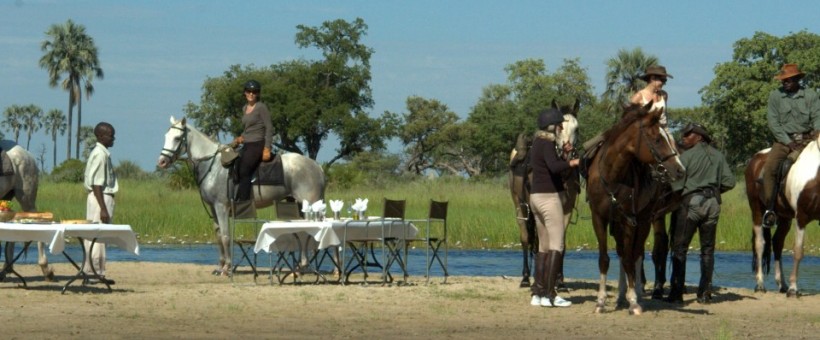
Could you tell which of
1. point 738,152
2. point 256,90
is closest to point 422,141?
point 738,152

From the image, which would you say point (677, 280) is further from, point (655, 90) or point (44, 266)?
point (44, 266)

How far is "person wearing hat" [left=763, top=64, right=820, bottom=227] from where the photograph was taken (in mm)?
17297

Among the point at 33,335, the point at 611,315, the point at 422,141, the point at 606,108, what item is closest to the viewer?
the point at 33,335

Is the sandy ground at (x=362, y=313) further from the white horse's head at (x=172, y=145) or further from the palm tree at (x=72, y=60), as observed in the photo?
the palm tree at (x=72, y=60)

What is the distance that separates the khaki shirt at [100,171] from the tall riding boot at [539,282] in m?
5.05

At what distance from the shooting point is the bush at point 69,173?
193ft

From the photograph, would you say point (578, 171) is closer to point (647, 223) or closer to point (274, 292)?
point (647, 223)

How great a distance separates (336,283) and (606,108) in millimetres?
74972

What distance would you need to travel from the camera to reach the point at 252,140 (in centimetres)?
1906

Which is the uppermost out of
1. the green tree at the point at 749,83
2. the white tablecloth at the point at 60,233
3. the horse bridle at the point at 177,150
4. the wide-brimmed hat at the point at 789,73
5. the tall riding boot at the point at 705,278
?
the green tree at the point at 749,83

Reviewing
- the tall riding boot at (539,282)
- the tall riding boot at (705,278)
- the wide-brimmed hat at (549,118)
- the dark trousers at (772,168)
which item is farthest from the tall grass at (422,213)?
the wide-brimmed hat at (549,118)

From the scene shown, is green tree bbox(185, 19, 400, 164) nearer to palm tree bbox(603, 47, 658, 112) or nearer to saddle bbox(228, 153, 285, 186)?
palm tree bbox(603, 47, 658, 112)

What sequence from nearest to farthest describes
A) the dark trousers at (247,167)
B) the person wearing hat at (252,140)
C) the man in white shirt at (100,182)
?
the man in white shirt at (100,182), the person wearing hat at (252,140), the dark trousers at (247,167)

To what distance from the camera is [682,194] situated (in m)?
15.9
